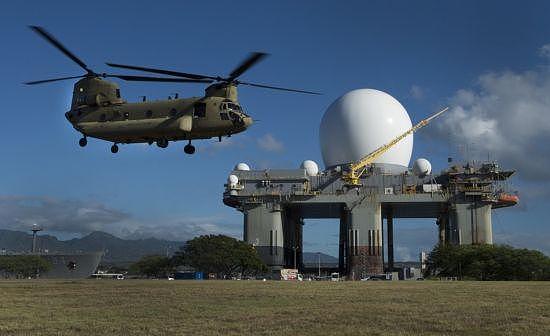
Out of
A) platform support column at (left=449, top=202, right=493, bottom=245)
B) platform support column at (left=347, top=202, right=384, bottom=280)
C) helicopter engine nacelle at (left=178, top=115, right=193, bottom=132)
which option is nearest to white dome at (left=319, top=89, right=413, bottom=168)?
platform support column at (left=347, top=202, right=384, bottom=280)

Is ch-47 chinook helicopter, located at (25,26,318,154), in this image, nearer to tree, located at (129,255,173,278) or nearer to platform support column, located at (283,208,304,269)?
platform support column, located at (283,208,304,269)

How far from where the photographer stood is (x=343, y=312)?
955 inches

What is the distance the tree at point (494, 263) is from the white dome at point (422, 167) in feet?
85.9

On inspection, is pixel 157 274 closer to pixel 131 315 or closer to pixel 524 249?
pixel 524 249

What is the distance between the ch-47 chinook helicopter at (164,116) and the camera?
36969 millimetres

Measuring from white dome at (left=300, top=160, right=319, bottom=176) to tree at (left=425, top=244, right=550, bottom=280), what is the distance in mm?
36857

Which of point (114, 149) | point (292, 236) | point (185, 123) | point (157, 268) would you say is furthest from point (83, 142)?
point (157, 268)

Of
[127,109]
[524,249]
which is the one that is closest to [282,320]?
[127,109]

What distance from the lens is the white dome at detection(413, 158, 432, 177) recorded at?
119m

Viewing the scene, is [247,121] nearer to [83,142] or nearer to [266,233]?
[83,142]

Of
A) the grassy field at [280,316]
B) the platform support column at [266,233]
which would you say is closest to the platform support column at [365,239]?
the platform support column at [266,233]

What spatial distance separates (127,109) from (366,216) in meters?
81.3

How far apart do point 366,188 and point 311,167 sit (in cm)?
1391

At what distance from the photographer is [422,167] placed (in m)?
119
